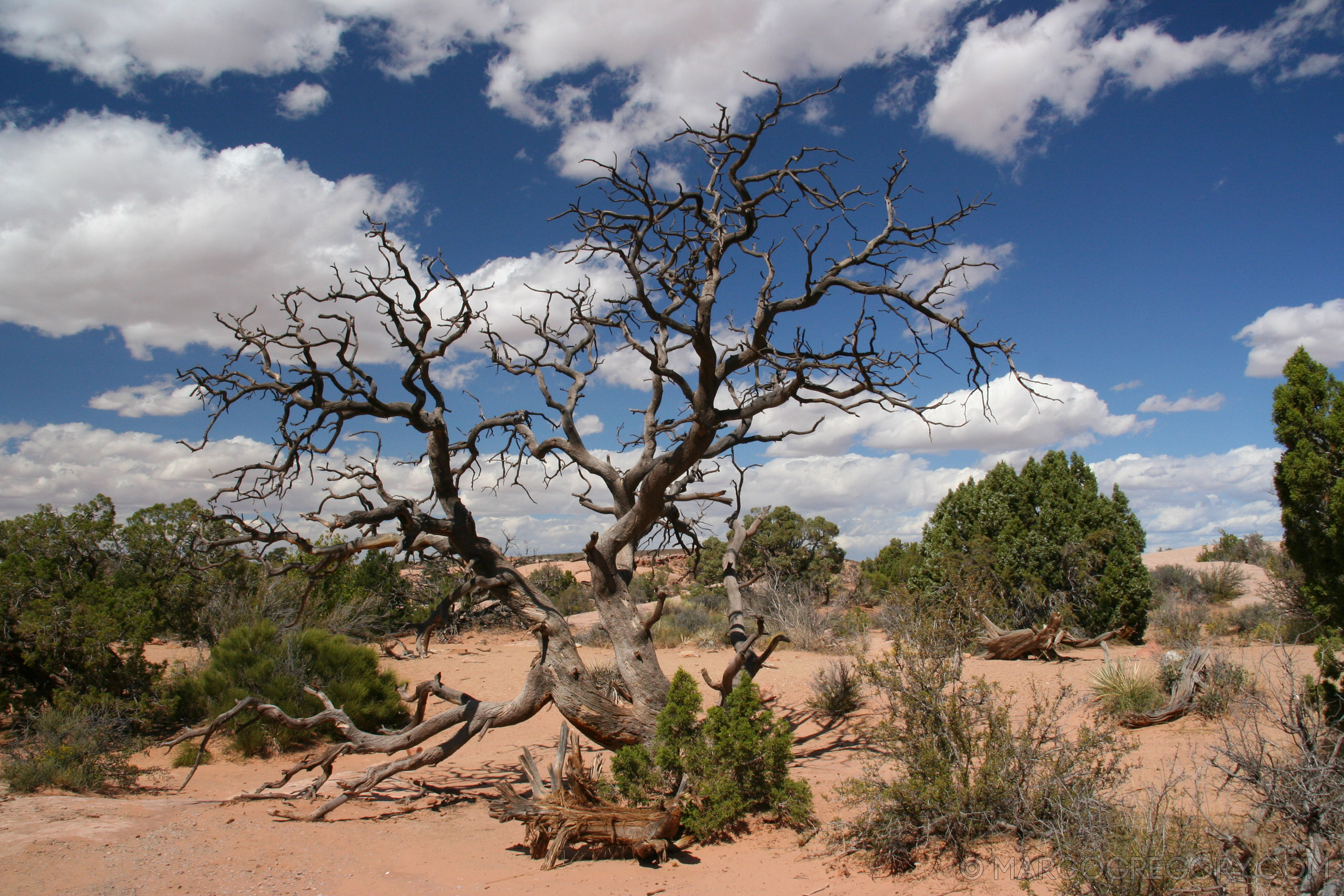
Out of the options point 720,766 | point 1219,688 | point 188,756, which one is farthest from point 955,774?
point 188,756

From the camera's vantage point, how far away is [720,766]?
664 cm

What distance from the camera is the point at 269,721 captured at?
1073cm

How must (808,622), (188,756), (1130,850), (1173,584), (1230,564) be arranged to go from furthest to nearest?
(1230,564)
(1173,584)
(808,622)
(188,756)
(1130,850)

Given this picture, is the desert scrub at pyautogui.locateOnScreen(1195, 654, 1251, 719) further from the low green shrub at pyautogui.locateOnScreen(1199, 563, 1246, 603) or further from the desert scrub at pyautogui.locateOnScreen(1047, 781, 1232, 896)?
the low green shrub at pyautogui.locateOnScreen(1199, 563, 1246, 603)

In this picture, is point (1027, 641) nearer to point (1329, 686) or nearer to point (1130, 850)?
point (1329, 686)

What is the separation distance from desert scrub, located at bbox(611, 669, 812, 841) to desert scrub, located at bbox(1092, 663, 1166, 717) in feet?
16.3

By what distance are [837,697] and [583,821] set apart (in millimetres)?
5999

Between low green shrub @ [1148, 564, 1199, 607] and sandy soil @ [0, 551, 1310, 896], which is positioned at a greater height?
low green shrub @ [1148, 564, 1199, 607]

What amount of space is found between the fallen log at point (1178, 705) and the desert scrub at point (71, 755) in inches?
469

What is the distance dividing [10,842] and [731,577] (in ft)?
24.4

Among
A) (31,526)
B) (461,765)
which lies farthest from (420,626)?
(31,526)

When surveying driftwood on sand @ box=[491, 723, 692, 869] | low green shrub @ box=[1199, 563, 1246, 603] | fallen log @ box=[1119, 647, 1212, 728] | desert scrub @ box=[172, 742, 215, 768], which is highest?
low green shrub @ box=[1199, 563, 1246, 603]

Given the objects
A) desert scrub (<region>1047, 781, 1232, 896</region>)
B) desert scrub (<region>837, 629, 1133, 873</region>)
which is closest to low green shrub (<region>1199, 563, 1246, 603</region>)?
desert scrub (<region>837, 629, 1133, 873</region>)

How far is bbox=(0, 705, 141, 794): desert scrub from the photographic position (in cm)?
793
